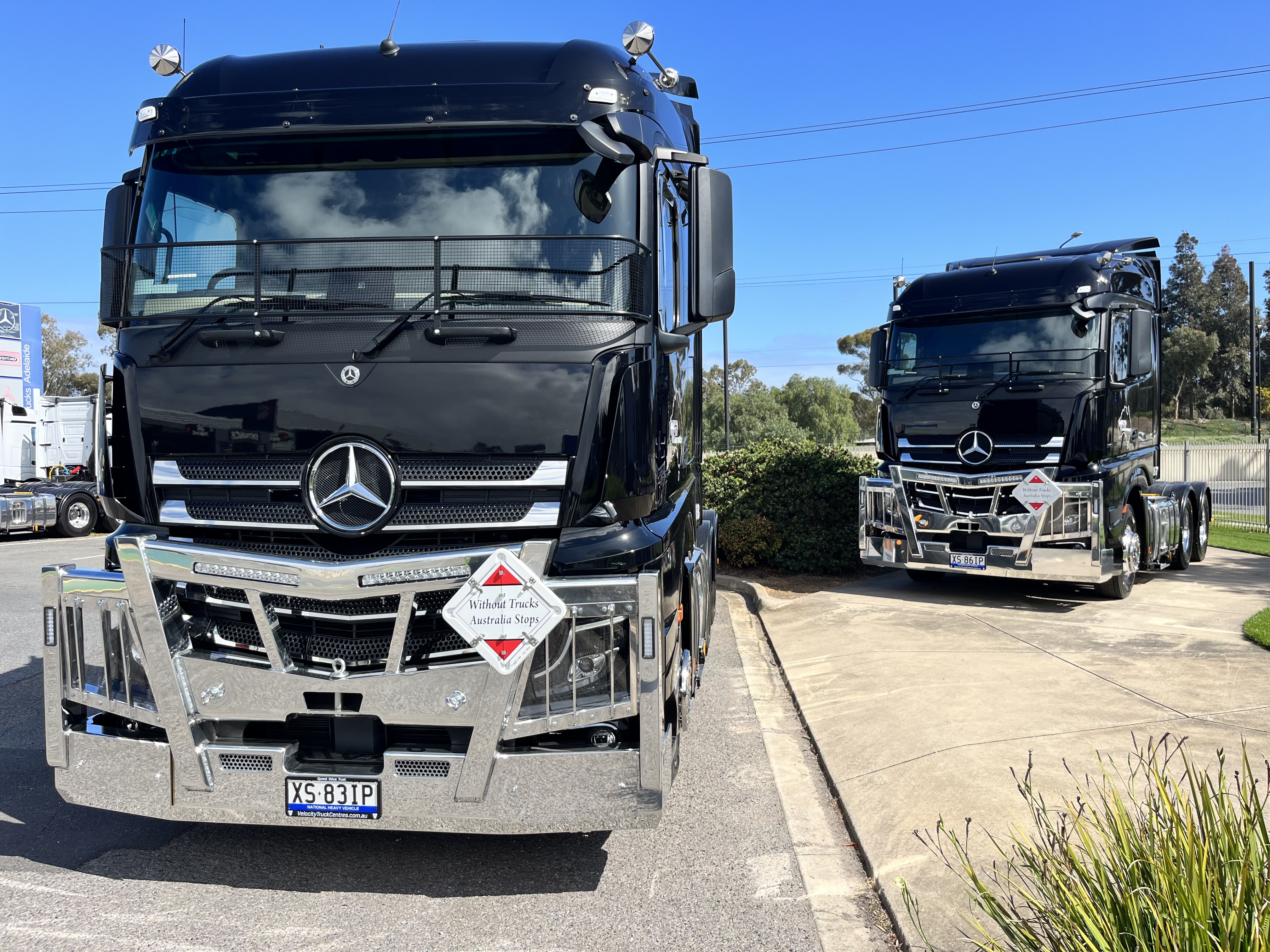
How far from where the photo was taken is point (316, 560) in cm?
380

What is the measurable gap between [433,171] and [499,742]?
2333 mm

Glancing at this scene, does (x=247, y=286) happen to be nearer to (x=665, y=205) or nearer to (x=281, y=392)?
(x=281, y=392)

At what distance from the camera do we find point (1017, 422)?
377 inches

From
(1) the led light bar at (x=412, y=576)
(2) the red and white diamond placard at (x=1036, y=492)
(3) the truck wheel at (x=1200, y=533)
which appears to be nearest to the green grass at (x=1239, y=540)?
(3) the truck wheel at (x=1200, y=533)

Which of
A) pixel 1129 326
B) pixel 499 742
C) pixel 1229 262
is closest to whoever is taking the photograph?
pixel 499 742

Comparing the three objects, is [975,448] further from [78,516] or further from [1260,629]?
[78,516]

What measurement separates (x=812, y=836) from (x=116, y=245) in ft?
13.5

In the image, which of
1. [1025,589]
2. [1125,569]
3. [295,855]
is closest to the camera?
[295,855]

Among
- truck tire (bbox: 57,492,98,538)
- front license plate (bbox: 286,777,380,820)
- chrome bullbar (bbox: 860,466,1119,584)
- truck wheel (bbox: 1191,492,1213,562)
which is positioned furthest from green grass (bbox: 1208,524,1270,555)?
truck tire (bbox: 57,492,98,538)

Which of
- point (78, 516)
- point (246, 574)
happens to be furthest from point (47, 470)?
point (246, 574)

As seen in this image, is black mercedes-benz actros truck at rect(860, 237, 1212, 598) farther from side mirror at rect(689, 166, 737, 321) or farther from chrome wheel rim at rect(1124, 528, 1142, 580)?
side mirror at rect(689, 166, 737, 321)

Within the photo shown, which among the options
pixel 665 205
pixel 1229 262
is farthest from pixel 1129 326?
pixel 1229 262

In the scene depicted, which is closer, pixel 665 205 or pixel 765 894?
pixel 765 894

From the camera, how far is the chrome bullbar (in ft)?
31.0
